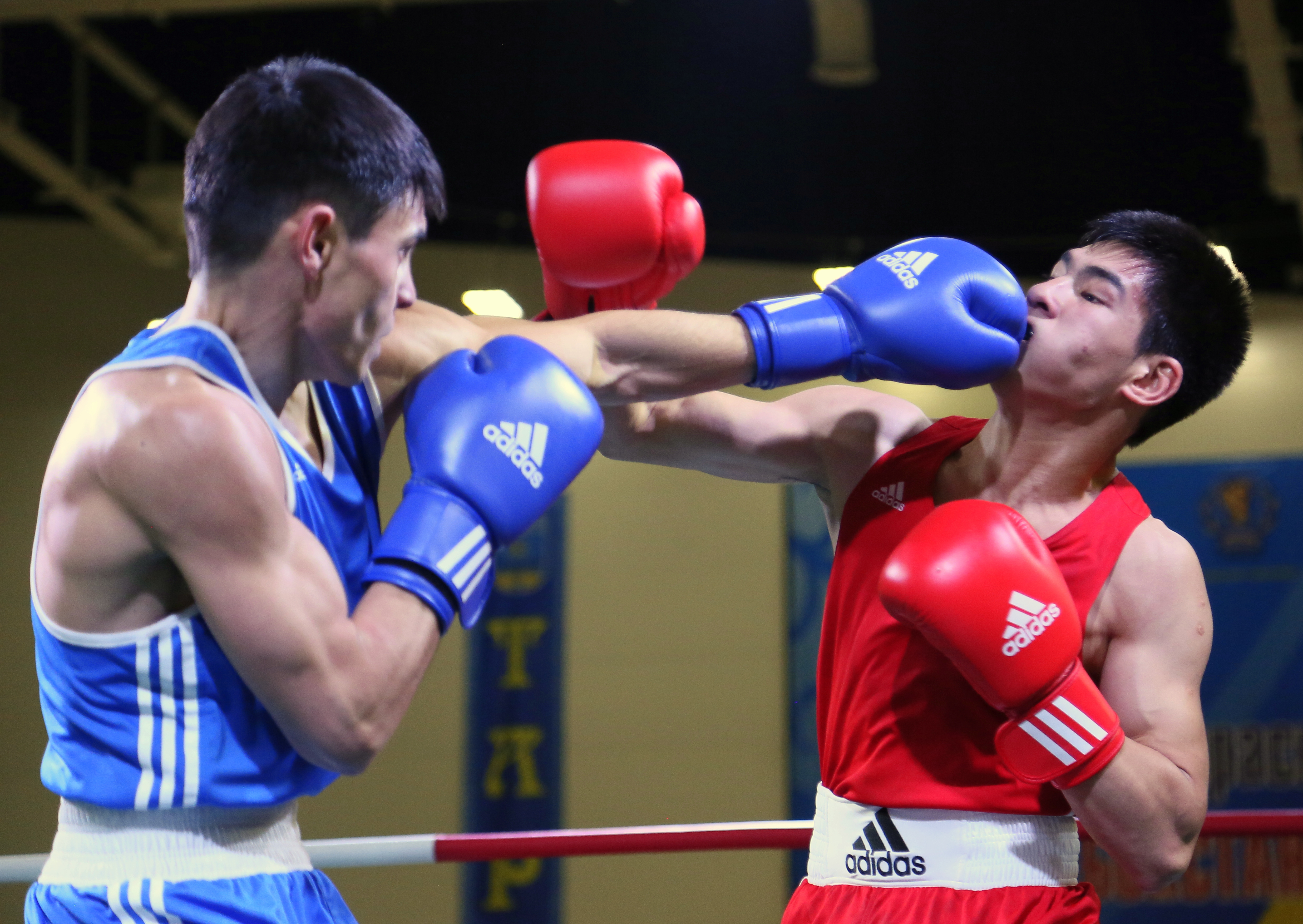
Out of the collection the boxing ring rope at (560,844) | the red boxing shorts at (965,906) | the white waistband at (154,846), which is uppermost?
the white waistband at (154,846)

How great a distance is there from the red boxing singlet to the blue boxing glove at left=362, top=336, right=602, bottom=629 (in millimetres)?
657

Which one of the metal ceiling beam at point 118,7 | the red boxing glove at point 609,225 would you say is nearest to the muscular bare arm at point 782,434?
the red boxing glove at point 609,225

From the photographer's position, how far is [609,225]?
186 cm

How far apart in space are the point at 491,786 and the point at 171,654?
5.00 m

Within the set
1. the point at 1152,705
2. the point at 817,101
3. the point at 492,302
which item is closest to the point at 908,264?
the point at 1152,705

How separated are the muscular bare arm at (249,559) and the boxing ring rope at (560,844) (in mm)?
1341

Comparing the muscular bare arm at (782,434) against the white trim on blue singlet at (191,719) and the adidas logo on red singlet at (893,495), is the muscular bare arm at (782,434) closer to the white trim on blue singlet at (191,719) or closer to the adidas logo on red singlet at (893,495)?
the adidas logo on red singlet at (893,495)

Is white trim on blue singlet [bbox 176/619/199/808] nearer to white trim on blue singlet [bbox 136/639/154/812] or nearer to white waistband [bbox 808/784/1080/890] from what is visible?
white trim on blue singlet [bbox 136/639/154/812]

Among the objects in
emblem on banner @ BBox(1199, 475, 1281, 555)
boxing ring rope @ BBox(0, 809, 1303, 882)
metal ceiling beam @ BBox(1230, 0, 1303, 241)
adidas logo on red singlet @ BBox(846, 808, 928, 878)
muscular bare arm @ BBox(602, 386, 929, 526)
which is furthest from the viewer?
emblem on banner @ BBox(1199, 475, 1281, 555)

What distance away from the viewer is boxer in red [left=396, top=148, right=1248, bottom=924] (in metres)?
1.67

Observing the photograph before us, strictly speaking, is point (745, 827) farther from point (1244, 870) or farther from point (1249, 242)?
point (1249, 242)

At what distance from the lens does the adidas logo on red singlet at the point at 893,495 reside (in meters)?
1.95

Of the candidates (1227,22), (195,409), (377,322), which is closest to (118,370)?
(195,409)

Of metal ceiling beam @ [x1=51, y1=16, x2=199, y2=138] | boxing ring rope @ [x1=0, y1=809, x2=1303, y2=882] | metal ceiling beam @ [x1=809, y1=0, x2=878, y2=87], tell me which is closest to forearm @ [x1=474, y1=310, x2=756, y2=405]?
boxing ring rope @ [x1=0, y1=809, x2=1303, y2=882]
